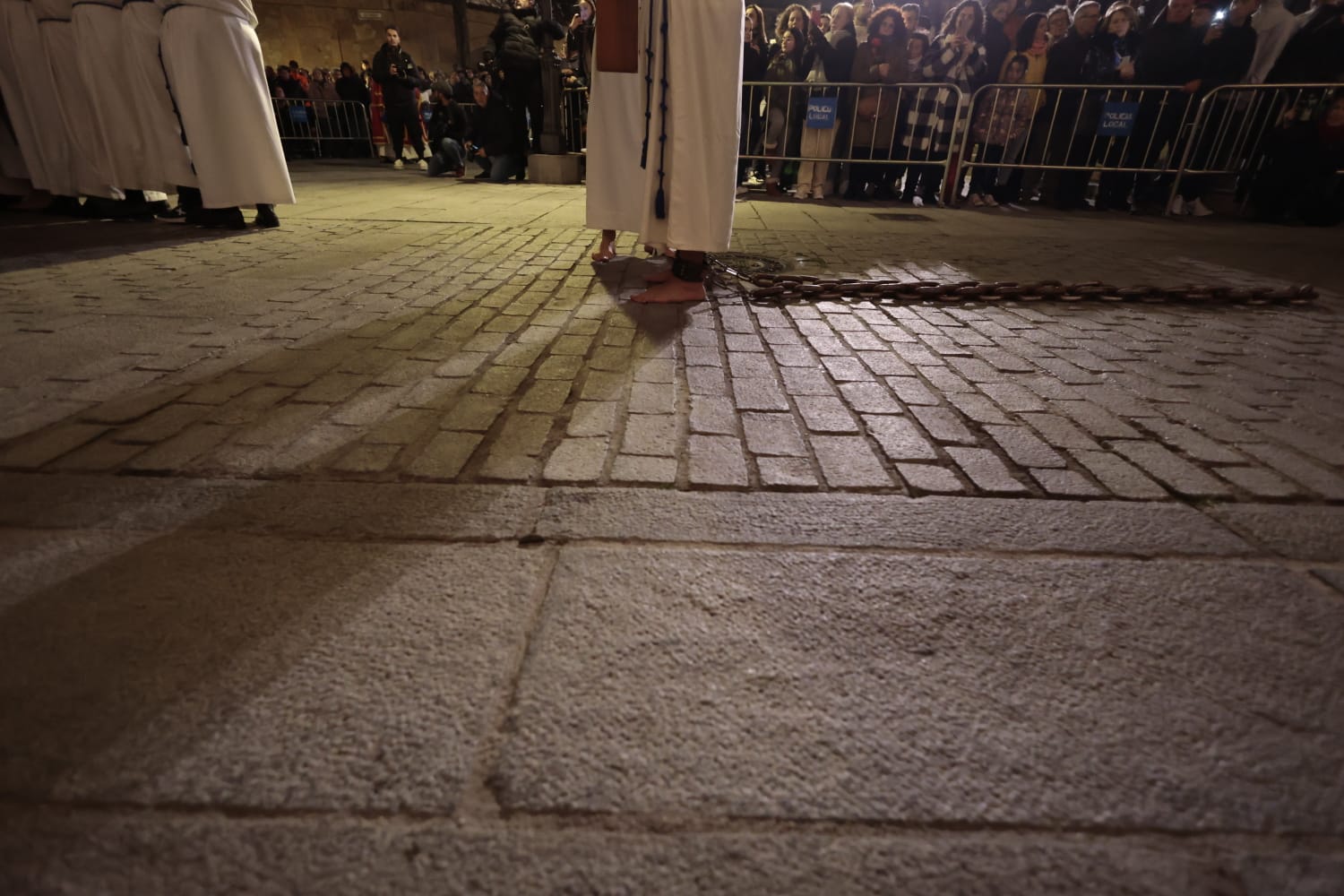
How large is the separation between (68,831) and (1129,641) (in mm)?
1625

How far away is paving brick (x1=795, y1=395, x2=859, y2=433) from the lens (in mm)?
1930

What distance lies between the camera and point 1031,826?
0.81 meters

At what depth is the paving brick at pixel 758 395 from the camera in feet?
6.78

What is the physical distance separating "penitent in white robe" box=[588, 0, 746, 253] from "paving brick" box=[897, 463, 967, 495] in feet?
6.32

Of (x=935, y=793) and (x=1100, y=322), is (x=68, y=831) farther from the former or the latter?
(x=1100, y=322)

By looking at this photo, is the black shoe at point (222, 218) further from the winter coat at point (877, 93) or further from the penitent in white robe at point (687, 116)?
the winter coat at point (877, 93)

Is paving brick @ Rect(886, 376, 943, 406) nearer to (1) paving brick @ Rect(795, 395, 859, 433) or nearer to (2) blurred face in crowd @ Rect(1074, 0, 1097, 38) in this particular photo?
(1) paving brick @ Rect(795, 395, 859, 433)

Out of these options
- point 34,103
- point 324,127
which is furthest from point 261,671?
point 324,127

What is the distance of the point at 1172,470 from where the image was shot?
5.61 ft

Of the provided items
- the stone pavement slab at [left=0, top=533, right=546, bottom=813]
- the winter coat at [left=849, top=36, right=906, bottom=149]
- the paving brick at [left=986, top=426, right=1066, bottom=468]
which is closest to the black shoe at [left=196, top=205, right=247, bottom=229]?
the stone pavement slab at [left=0, top=533, right=546, bottom=813]

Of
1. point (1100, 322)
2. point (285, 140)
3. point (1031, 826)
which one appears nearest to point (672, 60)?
point (1100, 322)

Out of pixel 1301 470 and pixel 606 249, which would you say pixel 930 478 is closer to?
pixel 1301 470

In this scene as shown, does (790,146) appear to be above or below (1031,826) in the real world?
above

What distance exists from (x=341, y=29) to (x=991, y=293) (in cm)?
2377
